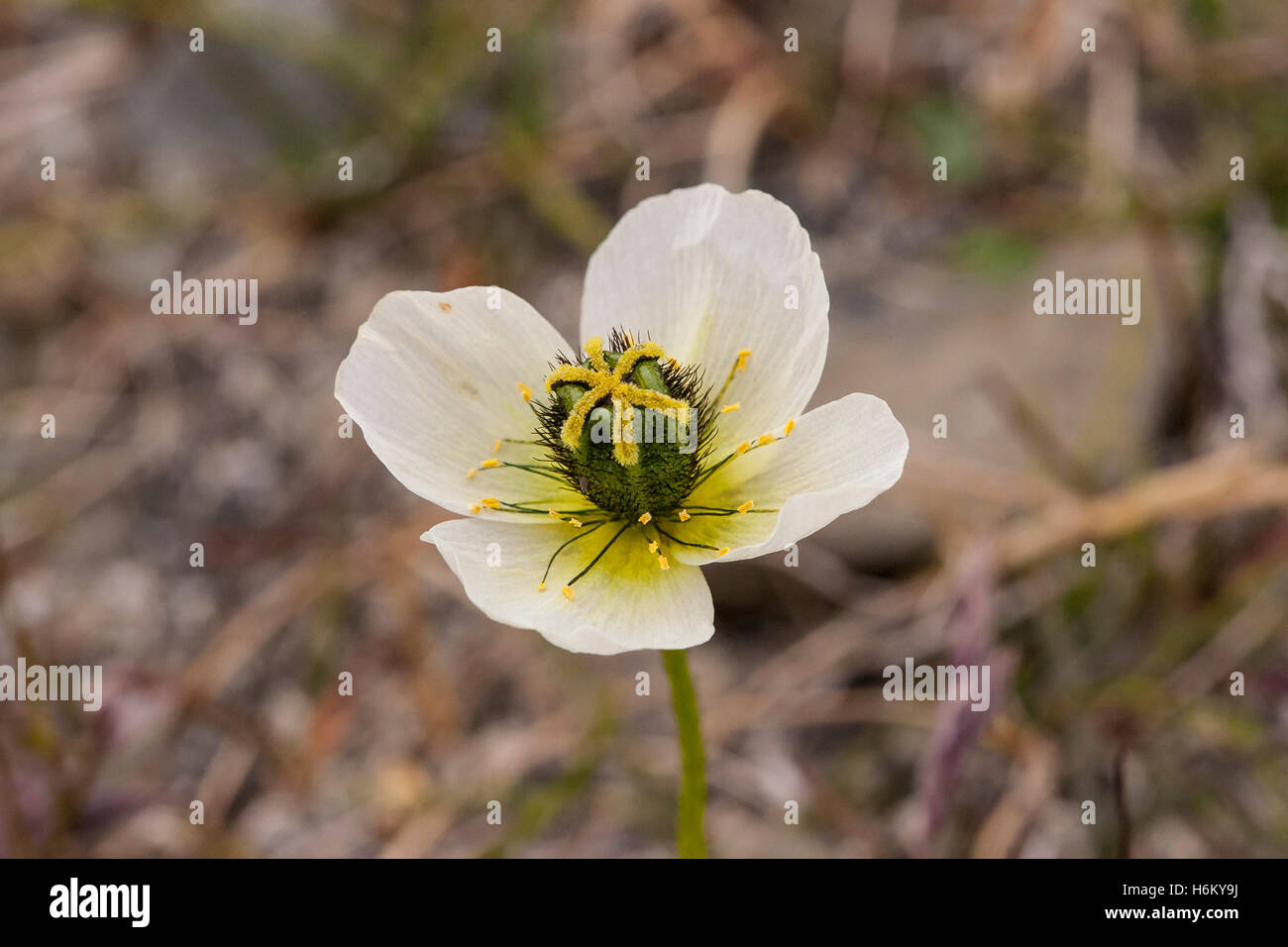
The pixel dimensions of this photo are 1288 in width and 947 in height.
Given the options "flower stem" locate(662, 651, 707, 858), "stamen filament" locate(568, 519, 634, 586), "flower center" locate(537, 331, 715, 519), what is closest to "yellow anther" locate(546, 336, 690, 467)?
"flower center" locate(537, 331, 715, 519)

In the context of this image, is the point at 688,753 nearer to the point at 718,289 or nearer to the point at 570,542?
the point at 570,542

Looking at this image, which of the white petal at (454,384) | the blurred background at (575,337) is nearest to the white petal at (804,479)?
the white petal at (454,384)

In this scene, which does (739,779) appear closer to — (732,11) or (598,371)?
(598,371)

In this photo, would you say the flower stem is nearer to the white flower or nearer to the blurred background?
the white flower

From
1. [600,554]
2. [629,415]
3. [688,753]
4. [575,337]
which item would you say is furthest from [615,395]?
[575,337]

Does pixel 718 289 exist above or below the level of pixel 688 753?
above

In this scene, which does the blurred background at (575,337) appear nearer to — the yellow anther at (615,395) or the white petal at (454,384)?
the yellow anther at (615,395)
